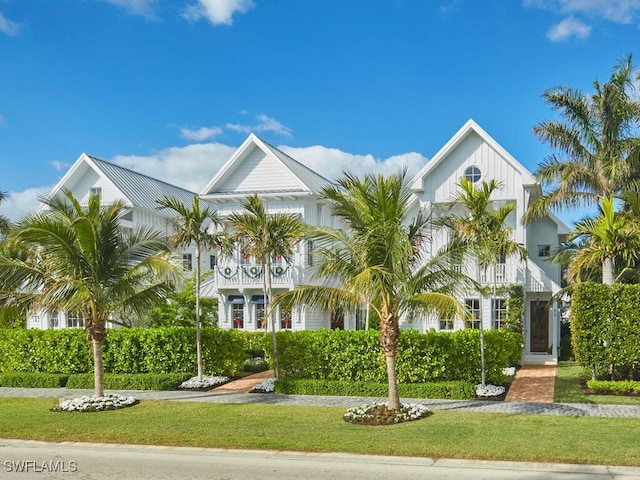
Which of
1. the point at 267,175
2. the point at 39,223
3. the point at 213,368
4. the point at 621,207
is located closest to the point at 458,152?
the point at 621,207

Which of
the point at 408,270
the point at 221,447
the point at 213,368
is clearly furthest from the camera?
the point at 213,368

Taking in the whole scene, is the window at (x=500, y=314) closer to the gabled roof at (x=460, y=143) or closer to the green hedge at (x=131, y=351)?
the gabled roof at (x=460, y=143)

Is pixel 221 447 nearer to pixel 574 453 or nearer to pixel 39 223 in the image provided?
pixel 574 453

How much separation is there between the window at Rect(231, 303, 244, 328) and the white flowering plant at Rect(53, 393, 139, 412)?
42.6ft

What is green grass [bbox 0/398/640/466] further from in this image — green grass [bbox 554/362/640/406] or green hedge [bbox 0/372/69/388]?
green hedge [bbox 0/372/69/388]

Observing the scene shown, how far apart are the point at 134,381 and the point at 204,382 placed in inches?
84.9

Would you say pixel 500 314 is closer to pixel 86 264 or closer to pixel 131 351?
pixel 131 351

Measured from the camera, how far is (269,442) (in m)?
11.7

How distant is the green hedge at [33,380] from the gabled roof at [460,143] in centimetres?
1474

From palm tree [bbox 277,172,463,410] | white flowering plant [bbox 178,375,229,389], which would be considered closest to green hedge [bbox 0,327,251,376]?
white flowering plant [bbox 178,375,229,389]

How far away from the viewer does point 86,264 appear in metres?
15.8

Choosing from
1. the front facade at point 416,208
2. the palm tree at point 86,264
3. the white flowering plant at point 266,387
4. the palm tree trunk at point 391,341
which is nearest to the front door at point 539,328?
the front facade at point 416,208

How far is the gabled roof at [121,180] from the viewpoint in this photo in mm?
32531

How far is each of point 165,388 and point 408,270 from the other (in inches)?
369
